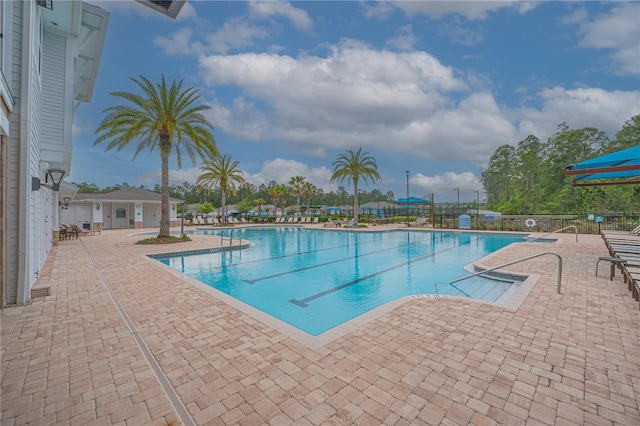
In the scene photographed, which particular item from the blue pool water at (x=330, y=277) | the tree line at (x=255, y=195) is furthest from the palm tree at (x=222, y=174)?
the tree line at (x=255, y=195)

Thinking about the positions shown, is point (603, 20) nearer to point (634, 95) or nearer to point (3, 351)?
point (634, 95)

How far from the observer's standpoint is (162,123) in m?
13.8

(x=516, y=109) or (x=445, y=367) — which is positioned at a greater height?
(x=516, y=109)

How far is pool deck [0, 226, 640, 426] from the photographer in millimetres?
2117

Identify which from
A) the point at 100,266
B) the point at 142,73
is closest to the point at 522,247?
the point at 100,266

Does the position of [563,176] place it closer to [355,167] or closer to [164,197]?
[355,167]

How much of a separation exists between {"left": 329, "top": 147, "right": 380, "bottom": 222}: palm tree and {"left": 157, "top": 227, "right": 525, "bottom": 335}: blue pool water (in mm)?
12199

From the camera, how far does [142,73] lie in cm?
1347

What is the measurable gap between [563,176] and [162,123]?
40.0 meters

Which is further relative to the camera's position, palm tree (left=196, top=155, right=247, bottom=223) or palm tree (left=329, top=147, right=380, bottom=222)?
palm tree (left=196, top=155, right=247, bottom=223)

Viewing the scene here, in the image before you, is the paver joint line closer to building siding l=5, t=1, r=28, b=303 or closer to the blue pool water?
building siding l=5, t=1, r=28, b=303

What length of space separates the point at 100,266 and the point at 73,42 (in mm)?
6475

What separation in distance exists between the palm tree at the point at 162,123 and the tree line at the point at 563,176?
86.6 ft

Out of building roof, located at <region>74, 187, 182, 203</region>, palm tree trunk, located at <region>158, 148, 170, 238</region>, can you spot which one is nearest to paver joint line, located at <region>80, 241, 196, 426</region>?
palm tree trunk, located at <region>158, 148, 170, 238</region>
